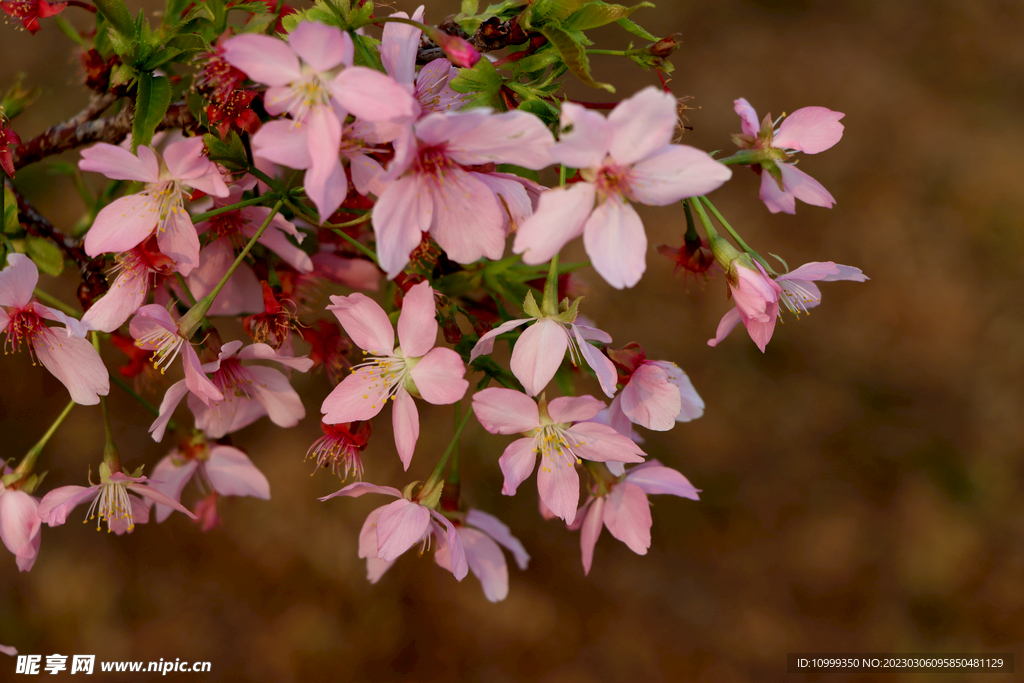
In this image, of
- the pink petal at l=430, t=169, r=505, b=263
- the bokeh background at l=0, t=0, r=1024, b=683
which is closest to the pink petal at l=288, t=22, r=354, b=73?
the pink petal at l=430, t=169, r=505, b=263

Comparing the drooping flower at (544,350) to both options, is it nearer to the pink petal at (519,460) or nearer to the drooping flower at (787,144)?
the pink petal at (519,460)

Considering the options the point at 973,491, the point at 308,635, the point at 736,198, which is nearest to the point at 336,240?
the point at 308,635

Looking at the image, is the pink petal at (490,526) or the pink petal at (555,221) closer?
the pink petal at (555,221)

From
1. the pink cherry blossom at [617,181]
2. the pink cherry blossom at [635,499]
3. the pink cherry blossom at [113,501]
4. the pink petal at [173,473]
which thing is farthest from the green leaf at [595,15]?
the pink petal at [173,473]

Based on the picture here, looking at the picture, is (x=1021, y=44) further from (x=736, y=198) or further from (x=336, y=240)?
(x=336, y=240)

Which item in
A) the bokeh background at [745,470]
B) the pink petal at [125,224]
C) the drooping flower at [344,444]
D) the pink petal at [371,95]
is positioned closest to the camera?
the pink petal at [371,95]
